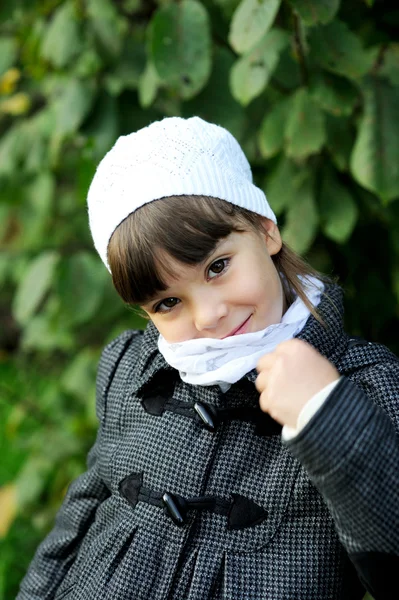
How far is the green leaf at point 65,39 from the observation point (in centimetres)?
176

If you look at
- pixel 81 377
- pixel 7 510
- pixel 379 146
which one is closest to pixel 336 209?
pixel 379 146

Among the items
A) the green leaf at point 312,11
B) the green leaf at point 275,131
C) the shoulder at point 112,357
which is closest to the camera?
the green leaf at point 312,11

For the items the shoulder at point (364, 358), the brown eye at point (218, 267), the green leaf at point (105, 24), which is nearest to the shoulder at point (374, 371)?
the shoulder at point (364, 358)

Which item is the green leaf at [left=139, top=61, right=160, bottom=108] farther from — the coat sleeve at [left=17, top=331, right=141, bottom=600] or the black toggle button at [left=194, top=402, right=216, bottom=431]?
the black toggle button at [left=194, top=402, right=216, bottom=431]

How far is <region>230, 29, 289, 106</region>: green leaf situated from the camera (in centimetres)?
144

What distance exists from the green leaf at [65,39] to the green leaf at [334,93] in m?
0.61

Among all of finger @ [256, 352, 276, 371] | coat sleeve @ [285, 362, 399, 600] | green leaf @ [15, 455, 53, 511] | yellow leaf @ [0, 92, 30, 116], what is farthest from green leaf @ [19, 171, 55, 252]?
coat sleeve @ [285, 362, 399, 600]

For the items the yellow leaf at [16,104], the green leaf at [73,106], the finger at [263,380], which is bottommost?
the yellow leaf at [16,104]

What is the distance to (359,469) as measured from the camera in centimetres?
90

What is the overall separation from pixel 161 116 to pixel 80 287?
461 millimetres

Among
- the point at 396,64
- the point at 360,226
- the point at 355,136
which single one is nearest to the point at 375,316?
the point at 360,226

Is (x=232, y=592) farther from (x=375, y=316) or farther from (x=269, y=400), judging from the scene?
(x=375, y=316)

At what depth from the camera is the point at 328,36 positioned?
1412 mm

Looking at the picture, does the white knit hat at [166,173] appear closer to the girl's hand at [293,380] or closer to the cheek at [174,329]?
the cheek at [174,329]
